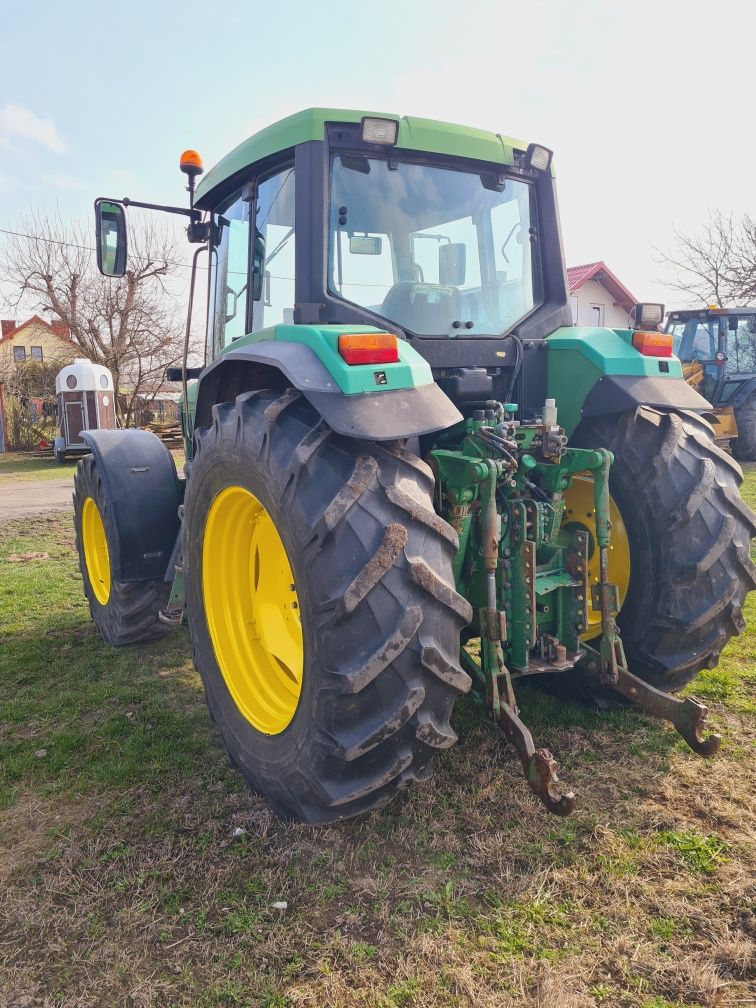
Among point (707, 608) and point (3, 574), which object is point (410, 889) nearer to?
point (707, 608)

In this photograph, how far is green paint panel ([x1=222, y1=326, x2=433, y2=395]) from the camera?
2070 mm

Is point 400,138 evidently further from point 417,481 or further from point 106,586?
point 106,586

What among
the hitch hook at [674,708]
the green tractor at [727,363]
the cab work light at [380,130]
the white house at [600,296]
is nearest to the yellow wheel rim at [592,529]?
the hitch hook at [674,708]

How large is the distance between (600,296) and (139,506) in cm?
2589

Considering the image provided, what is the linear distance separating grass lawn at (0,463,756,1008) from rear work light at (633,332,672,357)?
1.54 meters

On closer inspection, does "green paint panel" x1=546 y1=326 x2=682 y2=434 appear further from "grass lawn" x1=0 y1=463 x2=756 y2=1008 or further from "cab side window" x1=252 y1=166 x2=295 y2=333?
"grass lawn" x1=0 y1=463 x2=756 y2=1008

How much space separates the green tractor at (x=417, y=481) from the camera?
2.01m

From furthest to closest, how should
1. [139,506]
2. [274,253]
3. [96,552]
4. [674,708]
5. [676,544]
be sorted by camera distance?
[96,552] → [139,506] → [274,253] → [676,544] → [674,708]

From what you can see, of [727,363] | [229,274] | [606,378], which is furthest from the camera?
[727,363]

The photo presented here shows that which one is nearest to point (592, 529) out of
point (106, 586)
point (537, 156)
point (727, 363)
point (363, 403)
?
point (363, 403)

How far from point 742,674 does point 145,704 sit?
9.68 ft

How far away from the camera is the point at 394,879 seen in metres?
2.12

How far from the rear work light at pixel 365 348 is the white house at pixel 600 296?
935 inches

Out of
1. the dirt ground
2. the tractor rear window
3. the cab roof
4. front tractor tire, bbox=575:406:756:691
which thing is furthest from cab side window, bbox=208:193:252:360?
the dirt ground
